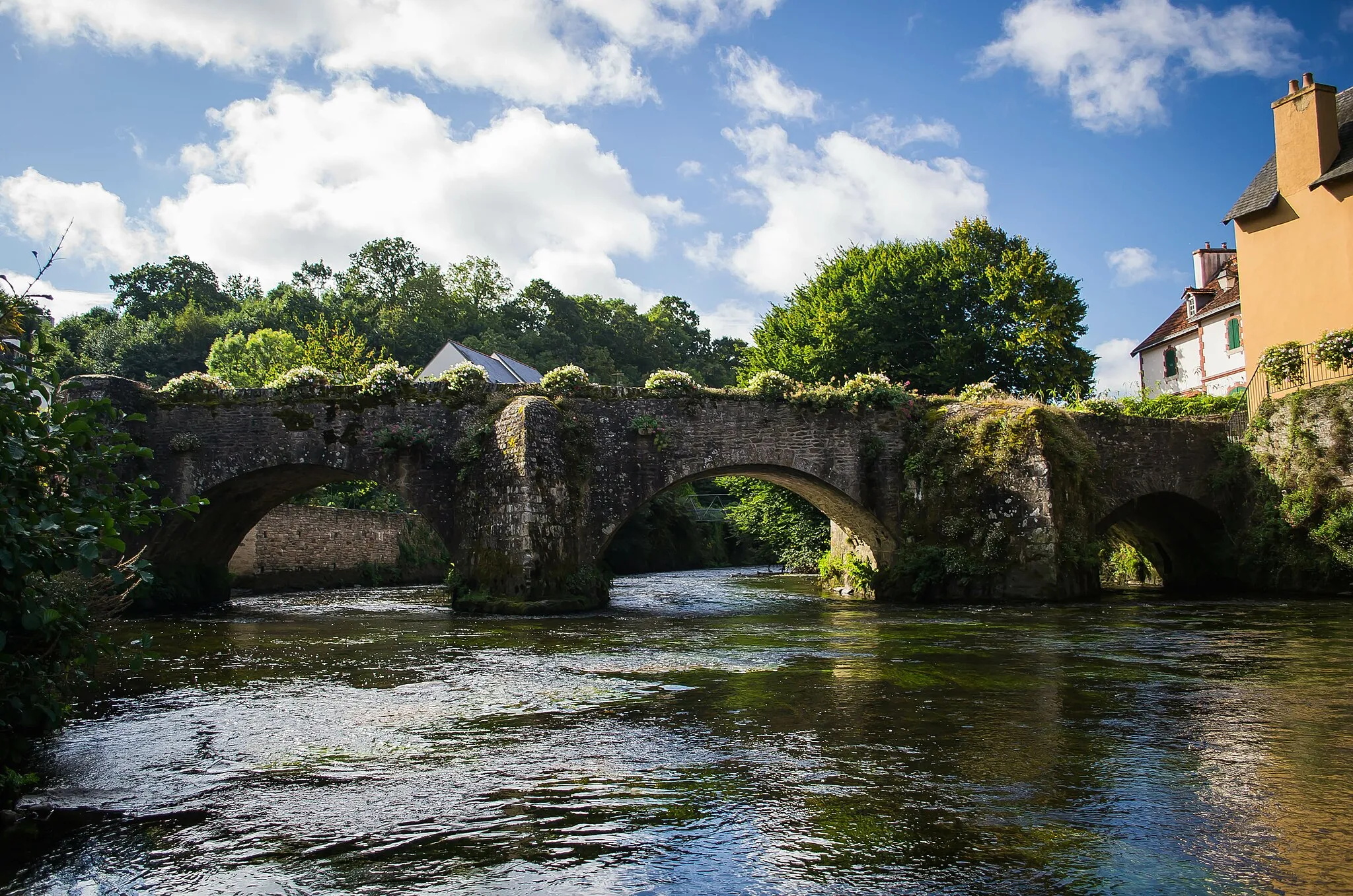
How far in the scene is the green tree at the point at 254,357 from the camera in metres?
44.7

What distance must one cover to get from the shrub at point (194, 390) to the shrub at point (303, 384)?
1.28m

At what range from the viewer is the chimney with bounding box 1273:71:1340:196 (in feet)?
73.2

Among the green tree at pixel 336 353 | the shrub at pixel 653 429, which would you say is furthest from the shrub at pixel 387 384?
the green tree at pixel 336 353

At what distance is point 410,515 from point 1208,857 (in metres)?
31.1

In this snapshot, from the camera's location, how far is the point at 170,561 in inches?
761

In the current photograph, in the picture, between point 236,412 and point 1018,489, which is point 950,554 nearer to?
point 1018,489

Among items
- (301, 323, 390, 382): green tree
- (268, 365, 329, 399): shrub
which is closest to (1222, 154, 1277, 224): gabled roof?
(268, 365, 329, 399): shrub

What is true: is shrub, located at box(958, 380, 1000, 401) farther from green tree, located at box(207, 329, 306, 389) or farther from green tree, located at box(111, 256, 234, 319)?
green tree, located at box(111, 256, 234, 319)

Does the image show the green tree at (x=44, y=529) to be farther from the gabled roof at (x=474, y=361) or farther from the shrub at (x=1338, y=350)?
the gabled roof at (x=474, y=361)

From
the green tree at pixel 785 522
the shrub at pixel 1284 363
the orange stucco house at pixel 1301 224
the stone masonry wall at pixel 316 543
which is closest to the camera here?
the shrub at pixel 1284 363

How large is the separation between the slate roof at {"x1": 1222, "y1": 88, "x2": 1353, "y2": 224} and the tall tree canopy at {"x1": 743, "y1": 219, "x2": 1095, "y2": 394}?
7.75m

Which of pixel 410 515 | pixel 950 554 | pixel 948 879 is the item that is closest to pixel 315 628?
pixel 950 554

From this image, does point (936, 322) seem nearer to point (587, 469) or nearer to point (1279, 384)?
point (1279, 384)

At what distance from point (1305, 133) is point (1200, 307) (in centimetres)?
1729
